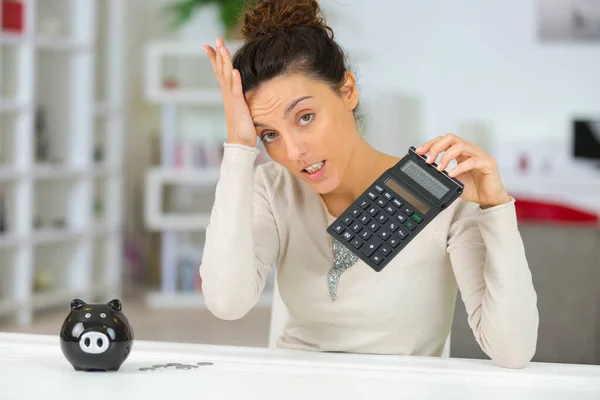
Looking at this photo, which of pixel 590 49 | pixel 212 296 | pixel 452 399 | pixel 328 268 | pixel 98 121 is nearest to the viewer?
pixel 452 399

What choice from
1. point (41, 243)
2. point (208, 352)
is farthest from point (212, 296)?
point (41, 243)

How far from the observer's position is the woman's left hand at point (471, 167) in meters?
1.28

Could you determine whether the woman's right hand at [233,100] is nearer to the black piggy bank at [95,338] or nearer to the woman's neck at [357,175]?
the woman's neck at [357,175]

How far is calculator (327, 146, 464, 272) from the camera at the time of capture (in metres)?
1.26

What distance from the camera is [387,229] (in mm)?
1272

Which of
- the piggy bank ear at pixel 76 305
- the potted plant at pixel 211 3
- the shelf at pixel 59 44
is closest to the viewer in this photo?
the piggy bank ear at pixel 76 305

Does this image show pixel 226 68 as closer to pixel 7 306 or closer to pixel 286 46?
pixel 286 46

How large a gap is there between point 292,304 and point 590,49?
5.25m

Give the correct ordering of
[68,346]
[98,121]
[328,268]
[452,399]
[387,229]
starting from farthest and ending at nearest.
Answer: [98,121] → [328,268] → [387,229] → [68,346] → [452,399]

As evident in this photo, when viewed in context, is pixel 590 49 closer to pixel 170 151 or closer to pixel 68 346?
pixel 170 151

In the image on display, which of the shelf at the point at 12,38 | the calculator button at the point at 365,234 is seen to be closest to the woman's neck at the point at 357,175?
the calculator button at the point at 365,234

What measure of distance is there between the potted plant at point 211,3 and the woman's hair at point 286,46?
4143mm

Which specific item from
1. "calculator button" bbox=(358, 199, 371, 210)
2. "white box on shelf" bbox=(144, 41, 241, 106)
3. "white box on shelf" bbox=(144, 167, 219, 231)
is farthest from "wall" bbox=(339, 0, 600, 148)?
"calculator button" bbox=(358, 199, 371, 210)

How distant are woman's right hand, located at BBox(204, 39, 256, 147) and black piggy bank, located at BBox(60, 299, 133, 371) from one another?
0.36 metres
